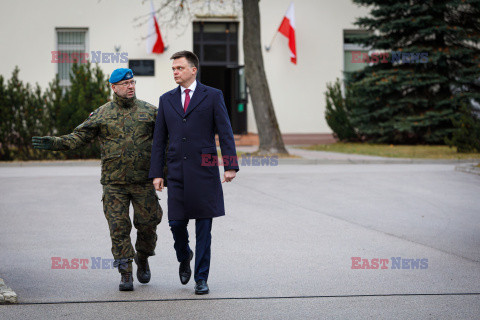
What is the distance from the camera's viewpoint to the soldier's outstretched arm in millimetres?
5707

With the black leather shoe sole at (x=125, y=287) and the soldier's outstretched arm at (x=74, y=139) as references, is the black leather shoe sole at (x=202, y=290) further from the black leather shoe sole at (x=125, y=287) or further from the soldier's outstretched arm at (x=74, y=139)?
the soldier's outstretched arm at (x=74, y=139)

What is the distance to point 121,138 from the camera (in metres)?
5.88

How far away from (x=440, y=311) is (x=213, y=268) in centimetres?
235

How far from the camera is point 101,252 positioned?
7.55 m

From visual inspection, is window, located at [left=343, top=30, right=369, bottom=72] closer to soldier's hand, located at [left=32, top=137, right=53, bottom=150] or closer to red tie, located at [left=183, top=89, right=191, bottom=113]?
red tie, located at [left=183, top=89, right=191, bottom=113]

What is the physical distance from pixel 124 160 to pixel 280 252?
243cm

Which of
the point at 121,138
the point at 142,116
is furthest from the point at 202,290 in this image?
the point at 142,116

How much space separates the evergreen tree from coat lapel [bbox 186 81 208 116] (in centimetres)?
1991

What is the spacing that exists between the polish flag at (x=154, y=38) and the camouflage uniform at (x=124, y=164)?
2085cm

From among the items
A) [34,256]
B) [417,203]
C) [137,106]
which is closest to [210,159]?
[137,106]

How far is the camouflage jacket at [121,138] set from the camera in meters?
5.83

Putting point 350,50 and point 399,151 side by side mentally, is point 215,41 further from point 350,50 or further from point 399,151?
point 399,151

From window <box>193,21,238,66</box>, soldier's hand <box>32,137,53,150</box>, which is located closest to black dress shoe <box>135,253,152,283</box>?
soldier's hand <box>32,137,53,150</box>
